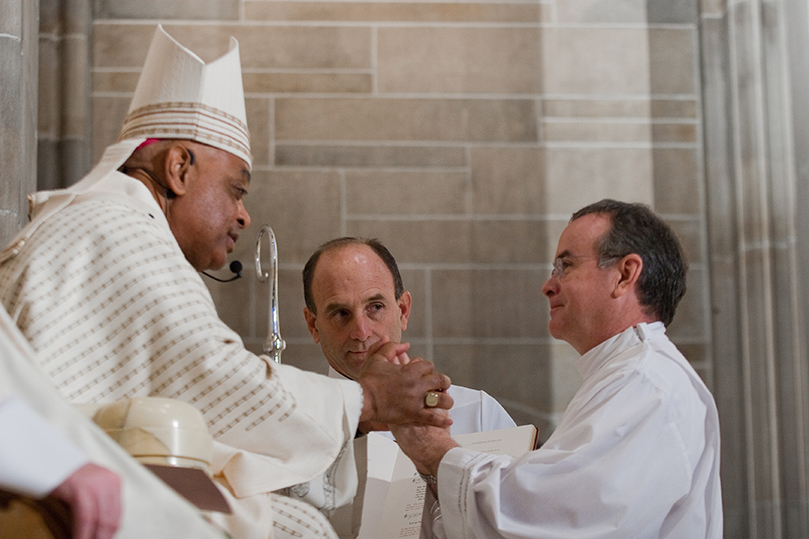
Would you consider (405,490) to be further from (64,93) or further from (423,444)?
(64,93)

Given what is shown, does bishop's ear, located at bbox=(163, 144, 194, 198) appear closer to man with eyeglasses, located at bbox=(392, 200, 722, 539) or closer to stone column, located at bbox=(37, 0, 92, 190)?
man with eyeglasses, located at bbox=(392, 200, 722, 539)

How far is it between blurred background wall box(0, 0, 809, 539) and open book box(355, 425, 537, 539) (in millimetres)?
1974

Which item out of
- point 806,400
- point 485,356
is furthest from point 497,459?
point 806,400

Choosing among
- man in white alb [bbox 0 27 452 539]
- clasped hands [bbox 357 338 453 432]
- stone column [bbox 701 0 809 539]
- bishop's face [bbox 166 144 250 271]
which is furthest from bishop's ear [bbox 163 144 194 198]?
stone column [bbox 701 0 809 539]

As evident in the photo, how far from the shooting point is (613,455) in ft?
8.50

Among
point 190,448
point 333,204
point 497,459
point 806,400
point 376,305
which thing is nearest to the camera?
point 190,448

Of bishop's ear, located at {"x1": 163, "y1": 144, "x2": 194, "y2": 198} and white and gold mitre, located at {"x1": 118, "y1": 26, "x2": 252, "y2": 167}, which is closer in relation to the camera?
bishop's ear, located at {"x1": 163, "y1": 144, "x2": 194, "y2": 198}

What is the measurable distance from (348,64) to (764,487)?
3348 mm

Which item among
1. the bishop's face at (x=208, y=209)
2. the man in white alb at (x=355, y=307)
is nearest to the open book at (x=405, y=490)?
the man in white alb at (x=355, y=307)

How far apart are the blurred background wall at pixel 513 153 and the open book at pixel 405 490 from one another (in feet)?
6.48

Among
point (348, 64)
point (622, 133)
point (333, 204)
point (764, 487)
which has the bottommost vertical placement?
point (764, 487)

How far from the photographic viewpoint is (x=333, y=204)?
17.2 feet

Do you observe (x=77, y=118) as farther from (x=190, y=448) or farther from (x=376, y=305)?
(x=190, y=448)

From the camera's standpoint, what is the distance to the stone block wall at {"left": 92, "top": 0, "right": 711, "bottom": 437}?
17.1 feet
